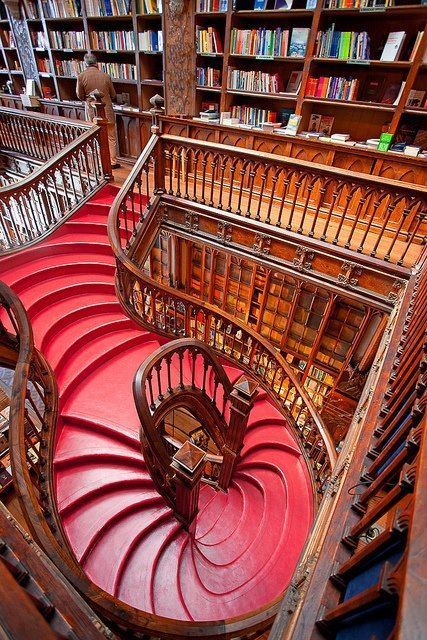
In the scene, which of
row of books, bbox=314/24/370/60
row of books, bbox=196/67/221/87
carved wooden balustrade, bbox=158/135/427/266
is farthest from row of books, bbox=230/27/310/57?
carved wooden balustrade, bbox=158/135/427/266

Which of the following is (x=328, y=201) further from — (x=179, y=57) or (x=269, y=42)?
(x=179, y=57)

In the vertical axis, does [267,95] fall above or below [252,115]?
above

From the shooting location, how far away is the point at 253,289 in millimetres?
4156

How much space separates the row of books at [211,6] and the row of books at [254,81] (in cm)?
61

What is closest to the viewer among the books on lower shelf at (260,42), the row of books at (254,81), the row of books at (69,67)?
the books on lower shelf at (260,42)

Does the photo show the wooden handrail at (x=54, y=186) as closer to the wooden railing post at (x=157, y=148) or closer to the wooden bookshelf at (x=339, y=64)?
the wooden railing post at (x=157, y=148)

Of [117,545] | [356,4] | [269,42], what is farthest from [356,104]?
[117,545]

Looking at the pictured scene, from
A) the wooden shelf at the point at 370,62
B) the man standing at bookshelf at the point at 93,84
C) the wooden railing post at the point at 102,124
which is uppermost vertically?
the wooden shelf at the point at 370,62

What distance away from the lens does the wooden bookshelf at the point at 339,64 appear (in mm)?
3189

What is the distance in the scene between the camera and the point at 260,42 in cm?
381

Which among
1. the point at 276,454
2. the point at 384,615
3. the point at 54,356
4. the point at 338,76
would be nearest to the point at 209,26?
the point at 338,76

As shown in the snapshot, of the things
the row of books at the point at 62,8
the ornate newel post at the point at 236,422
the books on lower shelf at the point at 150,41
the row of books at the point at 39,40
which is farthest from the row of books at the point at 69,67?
the ornate newel post at the point at 236,422

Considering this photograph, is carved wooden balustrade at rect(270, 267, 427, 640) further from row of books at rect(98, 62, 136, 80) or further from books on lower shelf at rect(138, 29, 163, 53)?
row of books at rect(98, 62, 136, 80)

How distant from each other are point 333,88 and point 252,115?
1124 mm
